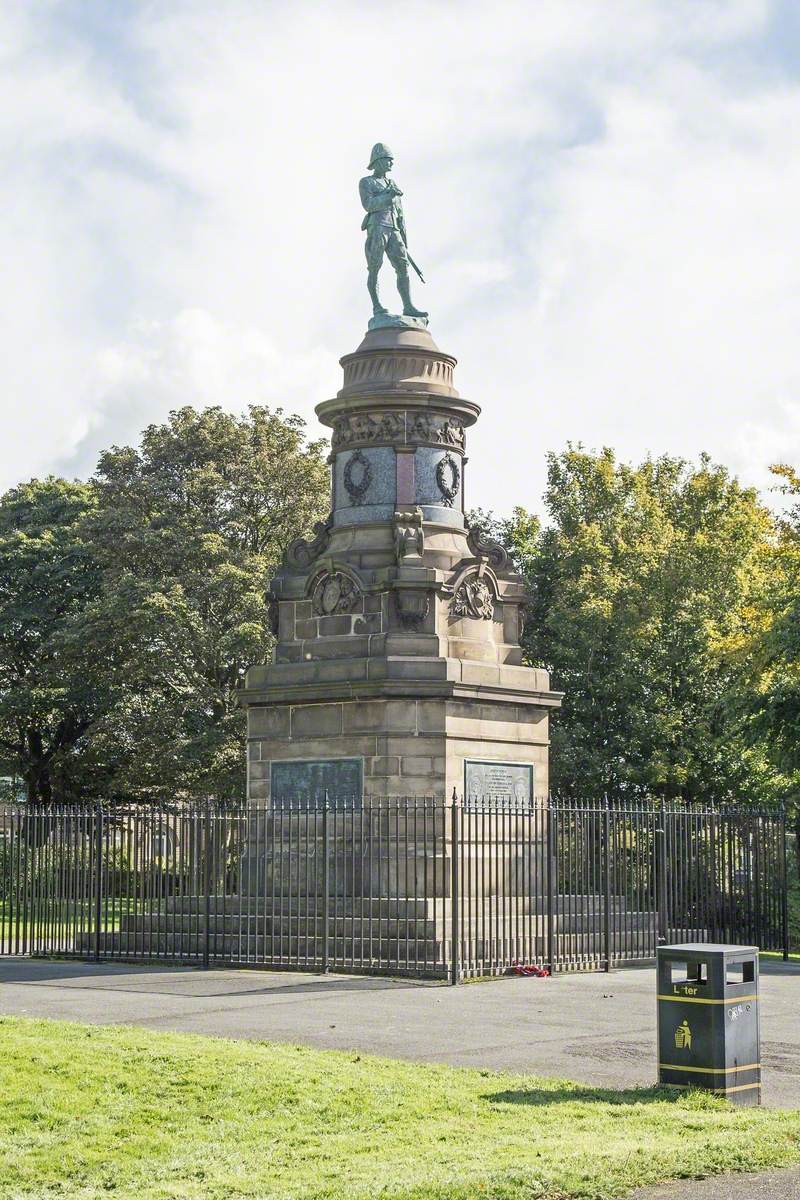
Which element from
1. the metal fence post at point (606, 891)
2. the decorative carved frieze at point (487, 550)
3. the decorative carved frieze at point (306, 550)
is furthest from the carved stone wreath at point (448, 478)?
the metal fence post at point (606, 891)

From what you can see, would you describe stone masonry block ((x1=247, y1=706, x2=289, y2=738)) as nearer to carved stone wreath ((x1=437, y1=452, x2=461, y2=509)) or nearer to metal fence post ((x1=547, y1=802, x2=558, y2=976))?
carved stone wreath ((x1=437, y1=452, x2=461, y2=509))

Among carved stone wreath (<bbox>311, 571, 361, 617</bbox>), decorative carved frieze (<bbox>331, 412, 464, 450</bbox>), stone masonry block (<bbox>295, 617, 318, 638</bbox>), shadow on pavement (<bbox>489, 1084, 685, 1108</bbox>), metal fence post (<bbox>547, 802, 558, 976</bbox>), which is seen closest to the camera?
shadow on pavement (<bbox>489, 1084, 685, 1108</bbox>)

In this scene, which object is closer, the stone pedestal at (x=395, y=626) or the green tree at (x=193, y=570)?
the stone pedestal at (x=395, y=626)

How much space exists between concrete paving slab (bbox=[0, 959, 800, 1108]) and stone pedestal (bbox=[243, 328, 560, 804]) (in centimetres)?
334

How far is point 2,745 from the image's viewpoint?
46.5m

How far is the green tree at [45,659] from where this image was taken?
43.2 m

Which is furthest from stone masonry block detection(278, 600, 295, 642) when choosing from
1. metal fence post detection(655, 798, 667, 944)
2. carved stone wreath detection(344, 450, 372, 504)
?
metal fence post detection(655, 798, 667, 944)

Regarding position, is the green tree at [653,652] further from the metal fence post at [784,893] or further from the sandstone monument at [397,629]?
the sandstone monument at [397,629]

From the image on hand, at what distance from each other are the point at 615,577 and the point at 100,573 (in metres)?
14.5

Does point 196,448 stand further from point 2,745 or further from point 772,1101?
point 772,1101

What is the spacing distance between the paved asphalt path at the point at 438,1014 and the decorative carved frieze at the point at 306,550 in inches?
247

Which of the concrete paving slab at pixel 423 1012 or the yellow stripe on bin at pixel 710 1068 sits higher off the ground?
the yellow stripe on bin at pixel 710 1068

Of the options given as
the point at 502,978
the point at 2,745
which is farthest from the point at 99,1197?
the point at 2,745

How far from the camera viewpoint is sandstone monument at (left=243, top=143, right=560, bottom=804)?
844 inches
